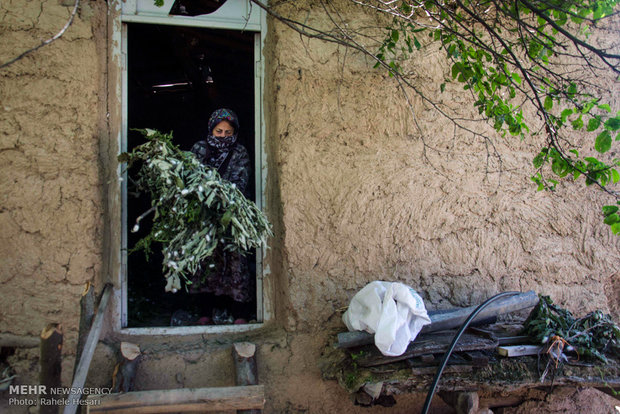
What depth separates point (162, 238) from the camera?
7.60 feet

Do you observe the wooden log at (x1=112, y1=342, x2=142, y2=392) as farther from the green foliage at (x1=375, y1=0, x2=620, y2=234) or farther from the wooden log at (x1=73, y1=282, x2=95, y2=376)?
the green foliage at (x1=375, y1=0, x2=620, y2=234)

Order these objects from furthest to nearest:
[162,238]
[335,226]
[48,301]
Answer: [335,226] → [48,301] → [162,238]

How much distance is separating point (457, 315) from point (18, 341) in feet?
7.68

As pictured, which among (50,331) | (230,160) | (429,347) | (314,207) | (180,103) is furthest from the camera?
(180,103)

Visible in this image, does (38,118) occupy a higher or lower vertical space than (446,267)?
higher

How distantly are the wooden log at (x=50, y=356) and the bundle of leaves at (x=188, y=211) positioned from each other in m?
0.52

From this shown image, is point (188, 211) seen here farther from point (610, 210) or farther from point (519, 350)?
point (610, 210)

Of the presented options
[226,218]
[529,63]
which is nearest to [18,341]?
[226,218]

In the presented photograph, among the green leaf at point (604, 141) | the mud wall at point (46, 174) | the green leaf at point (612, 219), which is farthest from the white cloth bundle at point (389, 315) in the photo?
the mud wall at point (46, 174)

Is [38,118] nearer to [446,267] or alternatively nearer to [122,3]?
[122,3]

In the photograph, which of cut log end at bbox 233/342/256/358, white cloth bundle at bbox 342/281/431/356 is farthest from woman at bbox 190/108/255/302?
white cloth bundle at bbox 342/281/431/356

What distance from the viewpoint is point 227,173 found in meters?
3.08

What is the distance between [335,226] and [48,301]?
1.62m

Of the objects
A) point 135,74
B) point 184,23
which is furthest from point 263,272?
point 135,74
